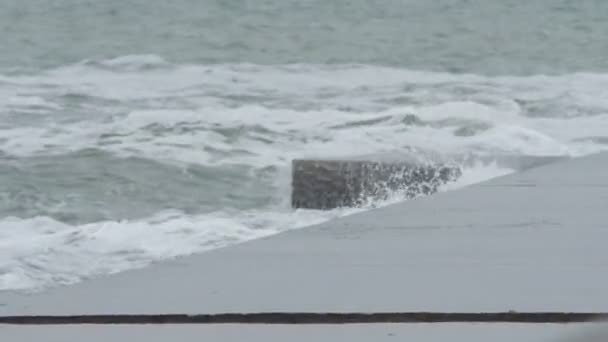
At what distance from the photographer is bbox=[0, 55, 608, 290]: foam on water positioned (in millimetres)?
5039

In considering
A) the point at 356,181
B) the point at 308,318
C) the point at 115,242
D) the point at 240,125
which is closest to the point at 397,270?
the point at 308,318

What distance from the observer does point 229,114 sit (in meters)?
10.2

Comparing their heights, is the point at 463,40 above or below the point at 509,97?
above

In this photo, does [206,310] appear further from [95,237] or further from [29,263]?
[95,237]

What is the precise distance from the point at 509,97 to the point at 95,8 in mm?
10811

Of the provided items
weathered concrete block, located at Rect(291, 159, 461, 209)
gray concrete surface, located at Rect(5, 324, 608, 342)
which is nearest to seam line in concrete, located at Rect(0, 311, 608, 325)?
gray concrete surface, located at Rect(5, 324, 608, 342)

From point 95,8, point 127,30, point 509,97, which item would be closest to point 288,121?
point 509,97

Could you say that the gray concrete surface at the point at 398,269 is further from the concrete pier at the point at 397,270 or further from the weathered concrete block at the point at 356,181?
the weathered concrete block at the point at 356,181

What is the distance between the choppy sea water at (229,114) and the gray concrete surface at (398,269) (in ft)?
3.24

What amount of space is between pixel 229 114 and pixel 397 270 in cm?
738

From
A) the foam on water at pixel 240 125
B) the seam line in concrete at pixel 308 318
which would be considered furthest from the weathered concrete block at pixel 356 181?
the seam line in concrete at pixel 308 318

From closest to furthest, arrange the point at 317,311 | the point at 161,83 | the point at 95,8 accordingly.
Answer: the point at 317,311, the point at 161,83, the point at 95,8

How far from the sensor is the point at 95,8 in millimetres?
20828

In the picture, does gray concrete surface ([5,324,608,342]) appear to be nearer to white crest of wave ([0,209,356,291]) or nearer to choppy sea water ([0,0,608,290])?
choppy sea water ([0,0,608,290])
